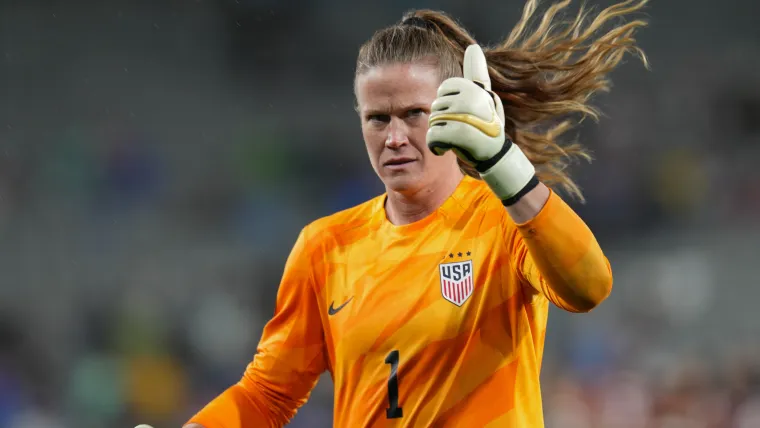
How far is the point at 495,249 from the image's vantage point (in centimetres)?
281

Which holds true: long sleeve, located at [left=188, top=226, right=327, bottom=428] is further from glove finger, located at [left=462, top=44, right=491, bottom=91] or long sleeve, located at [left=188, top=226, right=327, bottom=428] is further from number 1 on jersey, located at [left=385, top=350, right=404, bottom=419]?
glove finger, located at [left=462, top=44, right=491, bottom=91]

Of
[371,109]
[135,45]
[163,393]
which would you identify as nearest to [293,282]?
[371,109]

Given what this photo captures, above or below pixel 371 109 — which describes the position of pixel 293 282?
below

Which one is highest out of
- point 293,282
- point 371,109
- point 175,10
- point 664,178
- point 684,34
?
point 175,10

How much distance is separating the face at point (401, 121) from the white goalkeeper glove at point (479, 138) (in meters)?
0.52

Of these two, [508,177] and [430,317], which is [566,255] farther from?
[430,317]

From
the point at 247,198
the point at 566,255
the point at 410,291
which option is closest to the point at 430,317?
the point at 410,291

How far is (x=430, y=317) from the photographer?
285cm

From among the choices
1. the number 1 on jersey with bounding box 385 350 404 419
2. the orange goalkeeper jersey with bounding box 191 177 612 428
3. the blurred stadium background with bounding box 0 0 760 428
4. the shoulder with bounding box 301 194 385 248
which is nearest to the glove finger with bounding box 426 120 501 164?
the orange goalkeeper jersey with bounding box 191 177 612 428

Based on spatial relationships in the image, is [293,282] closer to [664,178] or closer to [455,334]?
[455,334]

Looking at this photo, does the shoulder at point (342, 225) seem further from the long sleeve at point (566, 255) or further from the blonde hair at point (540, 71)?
the long sleeve at point (566, 255)

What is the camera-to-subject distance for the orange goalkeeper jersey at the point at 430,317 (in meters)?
2.79

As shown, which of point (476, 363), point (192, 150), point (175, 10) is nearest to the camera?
point (476, 363)

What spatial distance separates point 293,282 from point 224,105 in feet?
27.0
